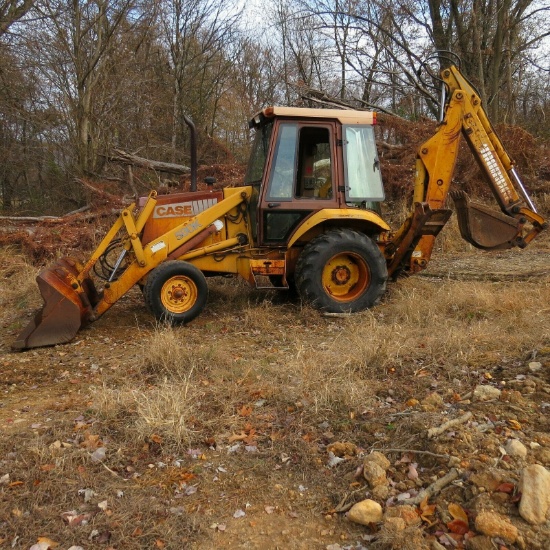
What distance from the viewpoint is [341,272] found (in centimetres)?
668

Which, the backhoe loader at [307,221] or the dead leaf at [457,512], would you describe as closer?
the dead leaf at [457,512]

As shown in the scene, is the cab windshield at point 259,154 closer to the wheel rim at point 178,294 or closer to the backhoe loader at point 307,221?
the backhoe loader at point 307,221

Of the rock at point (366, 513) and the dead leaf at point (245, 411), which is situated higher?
the dead leaf at point (245, 411)

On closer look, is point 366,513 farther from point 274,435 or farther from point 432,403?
point 432,403

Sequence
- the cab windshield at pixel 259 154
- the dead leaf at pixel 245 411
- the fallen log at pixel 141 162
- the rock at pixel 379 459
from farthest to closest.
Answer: the fallen log at pixel 141 162
the cab windshield at pixel 259 154
the dead leaf at pixel 245 411
the rock at pixel 379 459

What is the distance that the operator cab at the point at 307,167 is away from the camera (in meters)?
6.41

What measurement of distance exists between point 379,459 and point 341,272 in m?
3.99

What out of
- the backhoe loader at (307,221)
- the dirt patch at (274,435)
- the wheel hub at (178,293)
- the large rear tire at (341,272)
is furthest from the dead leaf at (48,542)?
the large rear tire at (341,272)

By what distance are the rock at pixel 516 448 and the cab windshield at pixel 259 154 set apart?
4.54 meters

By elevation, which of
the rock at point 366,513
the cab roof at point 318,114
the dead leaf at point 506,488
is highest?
the cab roof at point 318,114

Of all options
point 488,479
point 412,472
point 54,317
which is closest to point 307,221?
point 54,317

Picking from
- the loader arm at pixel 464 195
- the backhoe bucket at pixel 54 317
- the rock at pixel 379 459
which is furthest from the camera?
the loader arm at pixel 464 195

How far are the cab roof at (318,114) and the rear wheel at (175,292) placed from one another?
2.08m

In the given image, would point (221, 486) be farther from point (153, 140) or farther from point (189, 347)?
point (153, 140)
